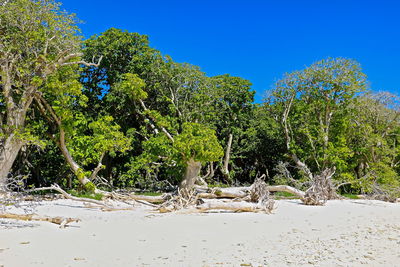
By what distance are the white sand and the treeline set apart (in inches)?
169

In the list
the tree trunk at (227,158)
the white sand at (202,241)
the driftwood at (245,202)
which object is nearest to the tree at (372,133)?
the tree trunk at (227,158)

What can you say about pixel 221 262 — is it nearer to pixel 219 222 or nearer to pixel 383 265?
pixel 383 265

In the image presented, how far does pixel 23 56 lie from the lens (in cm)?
1337

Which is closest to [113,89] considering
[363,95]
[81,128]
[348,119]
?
[81,128]

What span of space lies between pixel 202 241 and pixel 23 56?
36.8ft

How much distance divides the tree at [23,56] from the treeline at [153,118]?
42mm

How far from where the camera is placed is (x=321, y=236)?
271 inches

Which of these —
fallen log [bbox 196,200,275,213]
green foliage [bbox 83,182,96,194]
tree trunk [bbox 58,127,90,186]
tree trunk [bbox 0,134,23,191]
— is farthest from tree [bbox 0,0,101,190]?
fallen log [bbox 196,200,275,213]

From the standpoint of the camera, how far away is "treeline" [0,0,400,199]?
12.8m

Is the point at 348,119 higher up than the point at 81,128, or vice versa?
the point at 348,119

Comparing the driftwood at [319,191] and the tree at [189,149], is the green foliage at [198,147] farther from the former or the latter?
the driftwood at [319,191]

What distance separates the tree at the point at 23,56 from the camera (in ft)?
40.7

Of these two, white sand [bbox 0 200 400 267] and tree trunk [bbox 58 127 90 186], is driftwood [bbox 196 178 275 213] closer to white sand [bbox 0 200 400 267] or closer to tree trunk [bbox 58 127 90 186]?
white sand [bbox 0 200 400 267]

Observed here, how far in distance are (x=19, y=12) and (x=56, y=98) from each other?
3.49 metres
